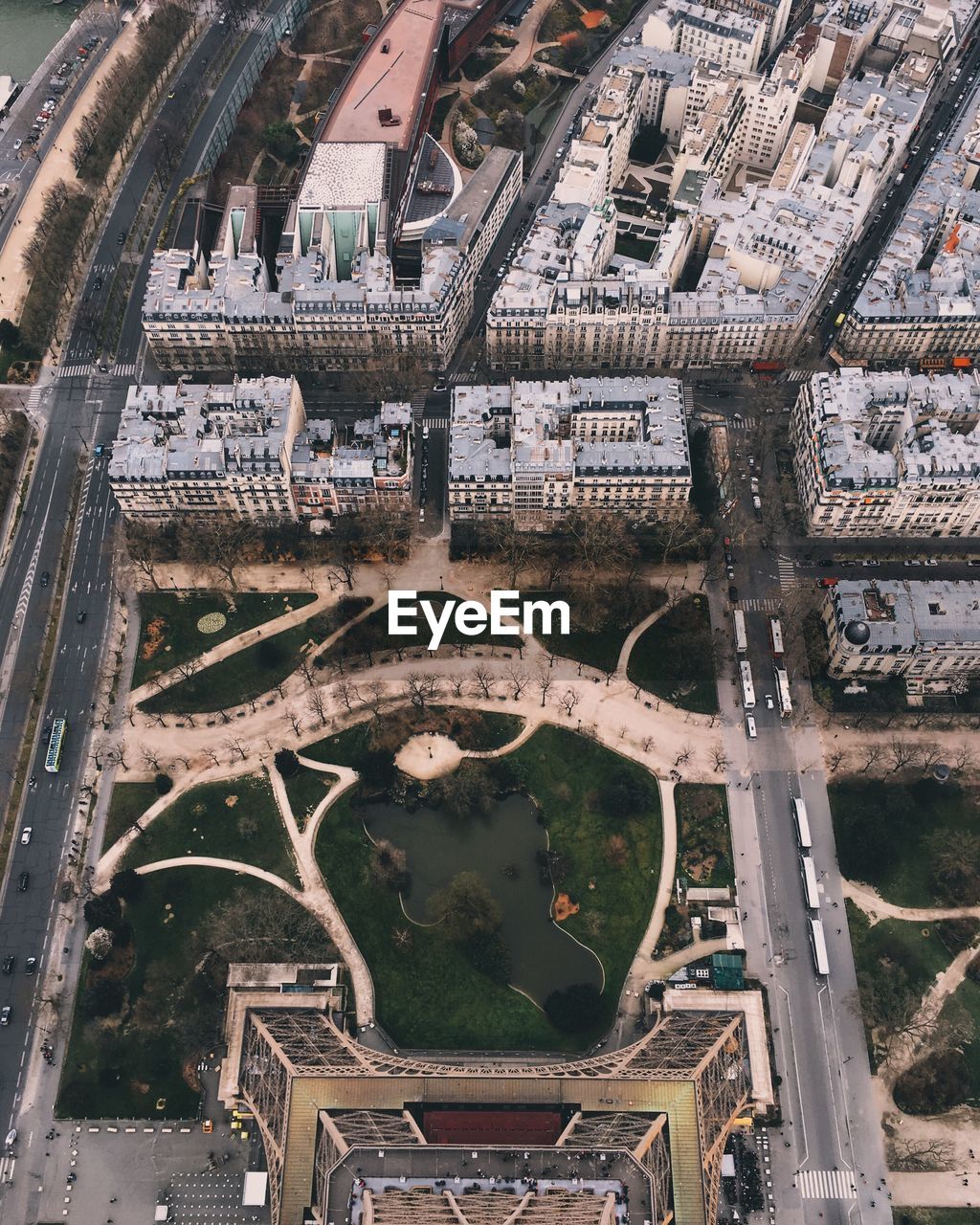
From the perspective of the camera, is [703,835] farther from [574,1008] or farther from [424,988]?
[424,988]

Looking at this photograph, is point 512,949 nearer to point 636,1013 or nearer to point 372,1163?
point 636,1013

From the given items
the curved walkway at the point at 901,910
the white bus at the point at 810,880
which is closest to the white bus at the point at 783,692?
the white bus at the point at 810,880

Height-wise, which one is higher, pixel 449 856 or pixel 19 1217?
pixel 449 856

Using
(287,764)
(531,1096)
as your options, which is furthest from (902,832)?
(287,764)

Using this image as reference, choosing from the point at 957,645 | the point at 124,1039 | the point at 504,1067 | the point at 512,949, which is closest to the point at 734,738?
the point at 957,645

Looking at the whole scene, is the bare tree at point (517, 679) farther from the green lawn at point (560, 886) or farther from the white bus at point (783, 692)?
the white bus at point (783, 692)

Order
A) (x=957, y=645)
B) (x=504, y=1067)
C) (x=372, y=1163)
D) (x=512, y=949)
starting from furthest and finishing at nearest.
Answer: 1. (x=957, y=645)
2. (x=512, y=949)
3. (x=504, y=1067)
4. (x=372, y=1163)
